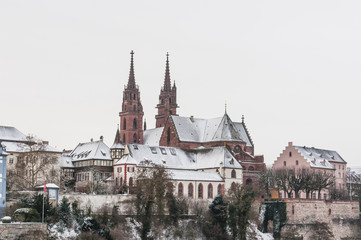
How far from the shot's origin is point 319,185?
109688 millimetres

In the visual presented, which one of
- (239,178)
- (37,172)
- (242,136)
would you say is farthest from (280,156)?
(37,172)

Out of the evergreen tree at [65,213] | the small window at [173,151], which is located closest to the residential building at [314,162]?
the small window at [173,151]

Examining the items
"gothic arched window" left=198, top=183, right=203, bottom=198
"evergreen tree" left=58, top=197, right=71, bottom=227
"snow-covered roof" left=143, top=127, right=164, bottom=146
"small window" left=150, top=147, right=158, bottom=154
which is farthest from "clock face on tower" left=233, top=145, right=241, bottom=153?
"evergreen tree" left=58, top=197, right=71, bottom=227

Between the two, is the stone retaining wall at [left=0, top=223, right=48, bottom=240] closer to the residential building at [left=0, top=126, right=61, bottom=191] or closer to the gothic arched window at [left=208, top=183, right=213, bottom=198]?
the residential building at [left=0, top=126, right=61, bottom=191]

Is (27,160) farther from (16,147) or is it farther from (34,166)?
(16,147)

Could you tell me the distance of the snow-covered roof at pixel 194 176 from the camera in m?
106

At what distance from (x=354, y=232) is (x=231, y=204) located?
26075 mm

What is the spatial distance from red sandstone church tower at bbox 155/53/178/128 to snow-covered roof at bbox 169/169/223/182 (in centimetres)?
3761

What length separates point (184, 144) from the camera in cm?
12344

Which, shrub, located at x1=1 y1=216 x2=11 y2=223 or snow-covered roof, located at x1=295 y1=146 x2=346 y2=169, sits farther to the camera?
snow-covered roof, located at x1=295 y1=146 x2=346 y2=169

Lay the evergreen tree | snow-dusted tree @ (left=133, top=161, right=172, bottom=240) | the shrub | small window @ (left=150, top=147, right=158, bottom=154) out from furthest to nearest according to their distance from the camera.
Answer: small window @ (left=150, top=147, right=158, bottom=154) < snow-dusted tree @ (left=133, top=161, right=172, bottom=240) < the evergreen tree < the shrub

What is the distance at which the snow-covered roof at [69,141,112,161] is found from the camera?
115 m

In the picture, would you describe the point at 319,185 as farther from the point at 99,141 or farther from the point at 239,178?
the point at 99,141

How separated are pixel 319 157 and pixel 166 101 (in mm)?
32902
